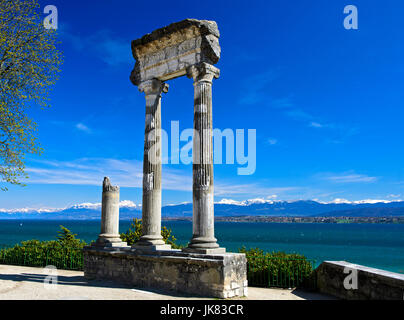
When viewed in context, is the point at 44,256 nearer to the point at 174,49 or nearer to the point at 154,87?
the point at 154,87

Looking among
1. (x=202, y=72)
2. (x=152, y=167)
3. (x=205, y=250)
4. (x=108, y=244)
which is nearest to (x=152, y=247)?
(x=205, y=250)

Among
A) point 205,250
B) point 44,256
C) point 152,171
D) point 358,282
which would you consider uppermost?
point 152,171

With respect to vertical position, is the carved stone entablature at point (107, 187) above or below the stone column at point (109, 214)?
above

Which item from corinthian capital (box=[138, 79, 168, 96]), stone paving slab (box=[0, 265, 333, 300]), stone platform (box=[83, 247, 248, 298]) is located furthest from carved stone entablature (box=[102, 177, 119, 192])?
corinthian capital (box=[138, 79, 168, 96])

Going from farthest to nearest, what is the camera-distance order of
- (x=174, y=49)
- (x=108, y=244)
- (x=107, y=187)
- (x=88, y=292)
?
(x=107, y=187)
(x=108, y=244)
(x=174, y=49)
(x=88, y=292)

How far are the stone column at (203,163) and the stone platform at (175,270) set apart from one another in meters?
0.55

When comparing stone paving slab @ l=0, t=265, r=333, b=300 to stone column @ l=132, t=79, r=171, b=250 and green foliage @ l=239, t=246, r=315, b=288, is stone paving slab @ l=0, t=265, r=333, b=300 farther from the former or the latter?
stone column @ l=132, t=79, r=171, b=250

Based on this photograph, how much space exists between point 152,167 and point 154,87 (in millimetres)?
3274

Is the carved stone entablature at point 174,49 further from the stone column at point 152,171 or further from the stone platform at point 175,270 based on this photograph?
the stone platform at point 175,270

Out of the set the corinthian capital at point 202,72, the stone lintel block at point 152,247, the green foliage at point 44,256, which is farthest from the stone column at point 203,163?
the green foliage at point 44,256

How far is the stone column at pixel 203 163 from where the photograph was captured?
38.0 ft

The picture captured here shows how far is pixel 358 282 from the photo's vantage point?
Answer: 11.0m
